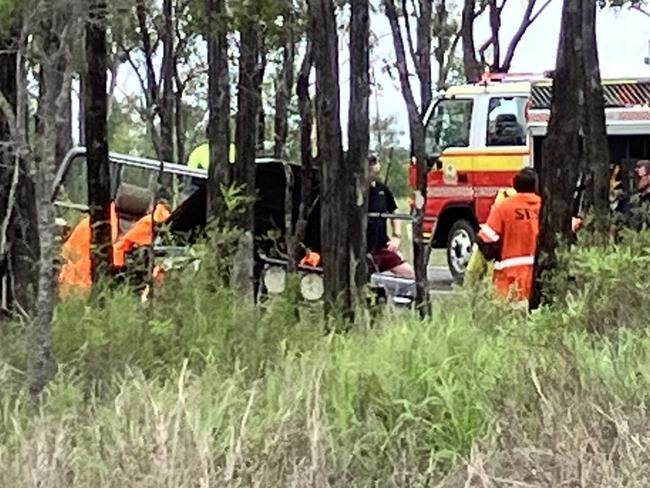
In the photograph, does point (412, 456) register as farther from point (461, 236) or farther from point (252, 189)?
point (461, 236)

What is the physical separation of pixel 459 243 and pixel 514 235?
9.41 m

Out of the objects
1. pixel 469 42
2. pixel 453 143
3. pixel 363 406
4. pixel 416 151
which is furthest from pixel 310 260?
pixel 469 42

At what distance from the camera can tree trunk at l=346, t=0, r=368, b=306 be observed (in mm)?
7656

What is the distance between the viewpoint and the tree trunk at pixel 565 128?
782 cm

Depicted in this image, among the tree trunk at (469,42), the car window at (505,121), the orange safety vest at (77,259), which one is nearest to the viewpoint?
the orange safety vest at (77,259)

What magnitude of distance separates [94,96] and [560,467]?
13.9ft

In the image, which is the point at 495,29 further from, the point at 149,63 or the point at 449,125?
the point at 149,63

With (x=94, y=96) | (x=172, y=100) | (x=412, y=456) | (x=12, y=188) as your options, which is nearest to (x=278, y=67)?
(x=172, y=100)

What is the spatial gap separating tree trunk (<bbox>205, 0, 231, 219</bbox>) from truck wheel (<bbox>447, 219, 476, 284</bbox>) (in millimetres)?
9349

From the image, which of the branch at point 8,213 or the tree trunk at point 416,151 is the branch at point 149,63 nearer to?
the tree trunk at point 416,151

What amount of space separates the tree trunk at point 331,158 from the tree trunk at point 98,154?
1.20 metres

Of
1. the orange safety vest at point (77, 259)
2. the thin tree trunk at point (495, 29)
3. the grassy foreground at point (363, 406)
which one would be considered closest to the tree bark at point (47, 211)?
the grassy foreground at point (363, 406)

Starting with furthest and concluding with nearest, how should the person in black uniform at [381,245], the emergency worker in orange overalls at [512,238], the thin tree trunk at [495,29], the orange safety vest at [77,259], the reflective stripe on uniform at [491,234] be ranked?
the thin tree trunk at [495,29], the person in black uniform at [381,245], the reflective stripe on uniform at [491,234], the emergency worker in orange overalls at [512,238], the orange safety vest at [77,259]

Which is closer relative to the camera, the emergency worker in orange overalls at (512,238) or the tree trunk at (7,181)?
the tree trunk at (7,181)
